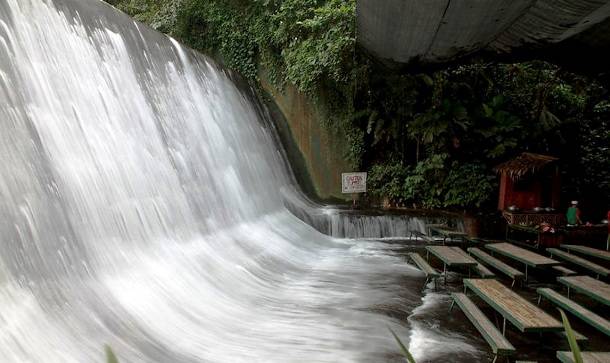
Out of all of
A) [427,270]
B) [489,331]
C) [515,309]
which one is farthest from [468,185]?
[489,331]

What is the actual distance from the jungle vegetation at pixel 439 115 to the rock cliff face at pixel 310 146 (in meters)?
0.30

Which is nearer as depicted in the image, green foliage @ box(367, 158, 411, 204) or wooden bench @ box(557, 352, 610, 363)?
wooden bench @ box(557, 352, 610, 363)

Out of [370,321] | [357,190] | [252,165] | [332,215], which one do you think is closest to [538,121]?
[357,190]

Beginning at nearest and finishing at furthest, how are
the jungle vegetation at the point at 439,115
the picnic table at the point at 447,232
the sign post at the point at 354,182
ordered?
1. the picnic table at the point at 447,232
2. the jungle vegetation at the point at 439,115
3. the sign post at the point at 354,182

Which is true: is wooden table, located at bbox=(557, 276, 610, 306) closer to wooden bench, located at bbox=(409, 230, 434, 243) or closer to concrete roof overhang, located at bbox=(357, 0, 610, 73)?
concrete roof overhang, located at bbox=(357, 0, 610, 73)

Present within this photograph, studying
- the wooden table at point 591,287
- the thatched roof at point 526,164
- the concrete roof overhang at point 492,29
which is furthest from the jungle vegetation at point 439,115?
the wooden table at point 591,287

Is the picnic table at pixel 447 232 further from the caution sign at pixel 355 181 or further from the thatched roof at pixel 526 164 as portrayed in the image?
the caution sign at pixel 355 181

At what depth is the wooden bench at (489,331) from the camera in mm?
4277

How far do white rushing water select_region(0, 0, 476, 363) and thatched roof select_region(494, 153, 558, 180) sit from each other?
3.39 meters

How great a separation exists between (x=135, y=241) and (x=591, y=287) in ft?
16.8

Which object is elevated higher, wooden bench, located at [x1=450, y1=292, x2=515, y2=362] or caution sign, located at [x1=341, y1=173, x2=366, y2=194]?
caution sign, located at [x1=341, y1=173, x2=366, y2=194]

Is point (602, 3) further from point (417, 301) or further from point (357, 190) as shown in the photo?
point (357, 190)

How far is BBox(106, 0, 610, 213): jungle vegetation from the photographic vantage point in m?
12.9

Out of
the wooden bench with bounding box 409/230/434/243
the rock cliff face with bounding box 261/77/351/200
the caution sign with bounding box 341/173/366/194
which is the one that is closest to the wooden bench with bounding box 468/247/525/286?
the wooden bench with bounding box 409/230/434/243
